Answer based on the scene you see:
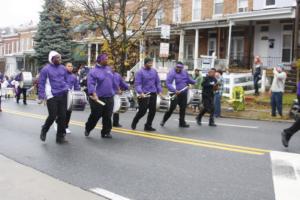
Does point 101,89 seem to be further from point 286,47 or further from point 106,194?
point 286,47

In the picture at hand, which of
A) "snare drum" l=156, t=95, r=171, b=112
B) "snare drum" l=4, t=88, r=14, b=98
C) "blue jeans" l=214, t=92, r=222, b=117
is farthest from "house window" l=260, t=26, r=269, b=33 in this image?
"snare drum" l=156, t=95, r=171, b=112

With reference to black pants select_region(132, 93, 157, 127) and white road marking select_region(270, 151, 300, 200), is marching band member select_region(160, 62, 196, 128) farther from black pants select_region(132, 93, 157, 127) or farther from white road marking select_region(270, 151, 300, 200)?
white road marking select_region(270, 151, 300, 200)

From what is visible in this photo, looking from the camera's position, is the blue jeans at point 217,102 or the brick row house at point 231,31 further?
the brick row house at point 231,31

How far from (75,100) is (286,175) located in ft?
18.2

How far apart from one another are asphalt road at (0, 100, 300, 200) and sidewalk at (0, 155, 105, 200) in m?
0.26

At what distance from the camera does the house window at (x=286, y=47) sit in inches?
1166

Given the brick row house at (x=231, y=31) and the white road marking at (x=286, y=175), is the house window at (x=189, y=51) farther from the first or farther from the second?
the white road marking at (x=286, y=175)

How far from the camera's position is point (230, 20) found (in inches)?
1179

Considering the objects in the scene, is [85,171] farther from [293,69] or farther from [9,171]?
[293,69]

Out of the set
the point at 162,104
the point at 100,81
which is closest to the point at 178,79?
the point at 162,104

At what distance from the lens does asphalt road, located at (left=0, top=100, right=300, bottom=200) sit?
6.44 metres

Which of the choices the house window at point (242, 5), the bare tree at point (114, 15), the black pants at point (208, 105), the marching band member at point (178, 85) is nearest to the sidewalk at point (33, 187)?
the marching band member at point (178, 85)

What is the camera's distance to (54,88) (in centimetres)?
984

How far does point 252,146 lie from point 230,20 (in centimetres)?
2127
